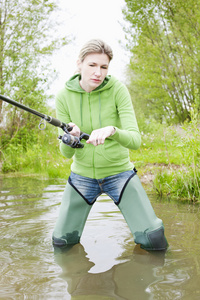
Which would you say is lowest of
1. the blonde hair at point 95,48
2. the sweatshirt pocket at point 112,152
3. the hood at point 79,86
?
the sweatshirt pocket at point 112,152

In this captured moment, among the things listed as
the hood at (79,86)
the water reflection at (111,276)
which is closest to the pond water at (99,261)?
the water reflection at (111,276)

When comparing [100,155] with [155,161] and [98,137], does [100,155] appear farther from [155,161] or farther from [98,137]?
[155,161]

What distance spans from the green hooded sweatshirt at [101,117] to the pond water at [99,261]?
726mm

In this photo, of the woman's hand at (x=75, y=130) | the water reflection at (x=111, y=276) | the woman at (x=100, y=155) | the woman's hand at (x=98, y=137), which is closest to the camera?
the water reflection at (x=111, y=276)

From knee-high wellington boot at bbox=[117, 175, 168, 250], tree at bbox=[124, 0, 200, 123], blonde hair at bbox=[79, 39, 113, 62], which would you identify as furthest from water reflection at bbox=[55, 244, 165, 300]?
tree at bbox=[124, 0, 200, 123]

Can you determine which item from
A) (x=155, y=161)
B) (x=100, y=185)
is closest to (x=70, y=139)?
(x=100, y=185)

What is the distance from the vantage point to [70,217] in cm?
317

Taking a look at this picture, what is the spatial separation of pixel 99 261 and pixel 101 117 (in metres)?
1.20

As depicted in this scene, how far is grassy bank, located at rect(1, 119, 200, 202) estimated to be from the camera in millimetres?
4801

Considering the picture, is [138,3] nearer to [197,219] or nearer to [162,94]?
[162,94]

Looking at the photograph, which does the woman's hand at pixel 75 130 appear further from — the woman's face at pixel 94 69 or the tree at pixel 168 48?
the tree at pixel 168 48

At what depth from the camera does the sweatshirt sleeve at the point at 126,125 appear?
2723 mm

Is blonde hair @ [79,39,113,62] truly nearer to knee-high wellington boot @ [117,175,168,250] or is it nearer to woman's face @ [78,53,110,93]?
woman's face @ [78,53,110,93]

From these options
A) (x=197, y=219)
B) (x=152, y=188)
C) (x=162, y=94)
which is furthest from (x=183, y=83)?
(x=197, y=219)
